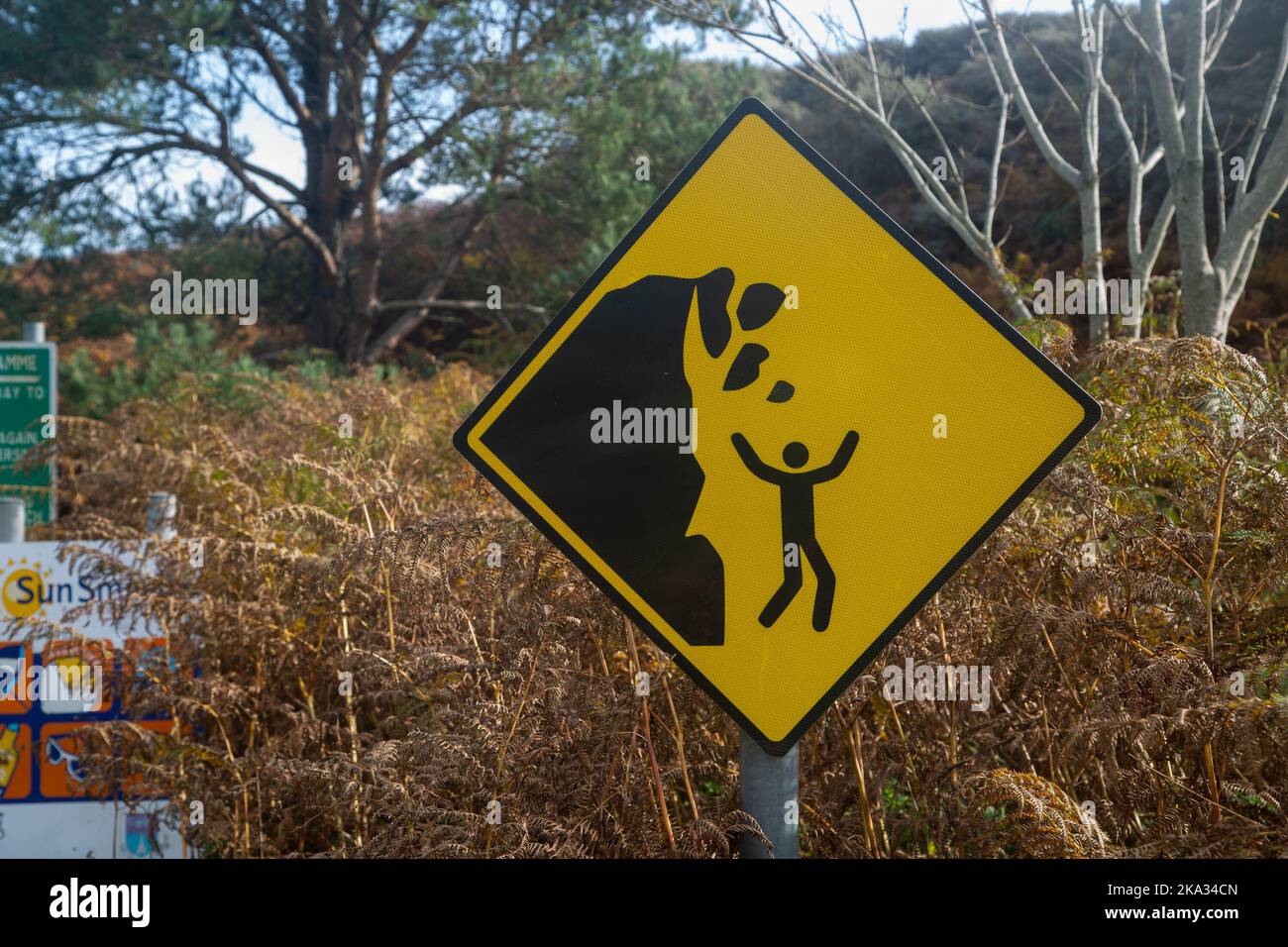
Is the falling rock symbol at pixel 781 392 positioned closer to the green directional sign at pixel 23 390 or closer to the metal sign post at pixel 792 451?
the metal sign post at pixel 792 451

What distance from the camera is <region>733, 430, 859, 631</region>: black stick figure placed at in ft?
5.48

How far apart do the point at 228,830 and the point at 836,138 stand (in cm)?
2036

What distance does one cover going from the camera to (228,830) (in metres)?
3.09

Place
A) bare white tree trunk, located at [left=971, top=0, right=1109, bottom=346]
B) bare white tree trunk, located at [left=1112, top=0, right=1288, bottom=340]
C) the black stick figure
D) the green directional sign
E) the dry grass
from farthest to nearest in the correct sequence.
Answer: the green directional sign < bare white tree trunk, located at [left=971, top=0, right=1109, bottom=346] < bare white tree trunk, located at [left=1112, top=0, right=1288, bottom=340] < the dry grass < the black stick figure

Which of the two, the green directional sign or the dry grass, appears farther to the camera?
the green directional sign

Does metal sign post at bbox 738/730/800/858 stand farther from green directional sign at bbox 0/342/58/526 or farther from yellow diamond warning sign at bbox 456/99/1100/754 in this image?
green directional sign at bbox 0/342/58/526

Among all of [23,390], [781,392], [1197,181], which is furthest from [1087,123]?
[23,390]

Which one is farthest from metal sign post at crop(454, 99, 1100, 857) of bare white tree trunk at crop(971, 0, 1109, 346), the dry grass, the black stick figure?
bare white tree trunk at crop(971, 0, 1109, 346)

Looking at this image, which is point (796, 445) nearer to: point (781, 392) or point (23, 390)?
point (781, 392)

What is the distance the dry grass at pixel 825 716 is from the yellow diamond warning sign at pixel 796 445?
1.60 ft

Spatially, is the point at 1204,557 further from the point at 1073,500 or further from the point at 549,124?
the point at 549,124

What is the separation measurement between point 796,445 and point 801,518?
0.11m

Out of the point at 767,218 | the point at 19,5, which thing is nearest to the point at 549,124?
the point at 19,5

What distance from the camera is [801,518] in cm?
168
